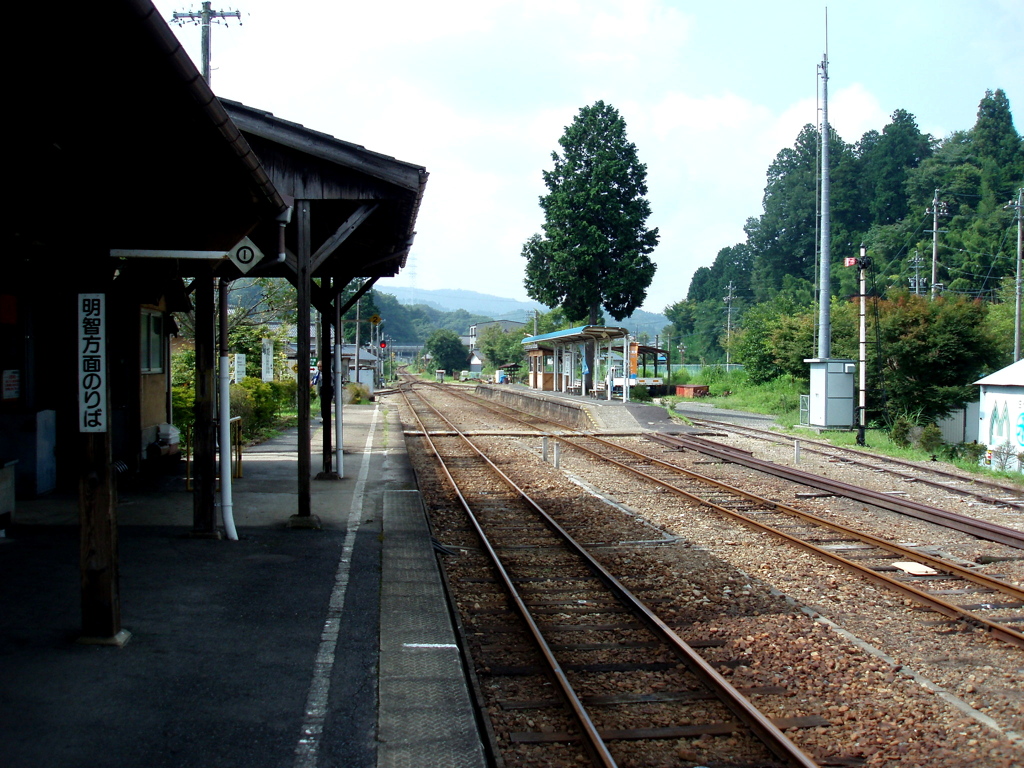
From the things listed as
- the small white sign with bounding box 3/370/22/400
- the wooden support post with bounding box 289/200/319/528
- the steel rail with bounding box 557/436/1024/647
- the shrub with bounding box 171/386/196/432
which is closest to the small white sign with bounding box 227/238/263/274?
the wooden support post with bounding box 289/200/319/528

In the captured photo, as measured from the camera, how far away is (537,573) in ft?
23.5

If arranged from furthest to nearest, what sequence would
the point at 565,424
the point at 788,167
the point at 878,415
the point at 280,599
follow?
the point at 788,167 → the point at 565,424 → the point at 878,415 → the point at 280,599

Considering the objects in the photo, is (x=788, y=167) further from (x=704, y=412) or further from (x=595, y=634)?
(x=595, y=634)

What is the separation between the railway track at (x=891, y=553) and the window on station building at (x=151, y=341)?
288 inches

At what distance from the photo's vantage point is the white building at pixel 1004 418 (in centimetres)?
1409

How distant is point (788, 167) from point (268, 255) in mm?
78973

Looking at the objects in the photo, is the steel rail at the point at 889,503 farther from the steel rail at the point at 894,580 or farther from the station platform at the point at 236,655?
the station platform at the point at 236,655

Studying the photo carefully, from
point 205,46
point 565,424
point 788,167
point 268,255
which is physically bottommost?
point 565,424

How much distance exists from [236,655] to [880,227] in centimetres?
6713

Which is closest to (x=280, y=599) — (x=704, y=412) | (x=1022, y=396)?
(x=1022, y=396)

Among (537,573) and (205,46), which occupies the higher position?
(205,46)

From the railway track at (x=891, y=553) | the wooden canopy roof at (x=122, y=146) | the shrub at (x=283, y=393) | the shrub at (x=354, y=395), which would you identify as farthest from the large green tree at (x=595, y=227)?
the wooden canopy roof at (x=122, y=146)

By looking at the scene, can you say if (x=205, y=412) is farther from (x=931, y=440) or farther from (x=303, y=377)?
(x=931, y=440)

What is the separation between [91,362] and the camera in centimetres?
423
